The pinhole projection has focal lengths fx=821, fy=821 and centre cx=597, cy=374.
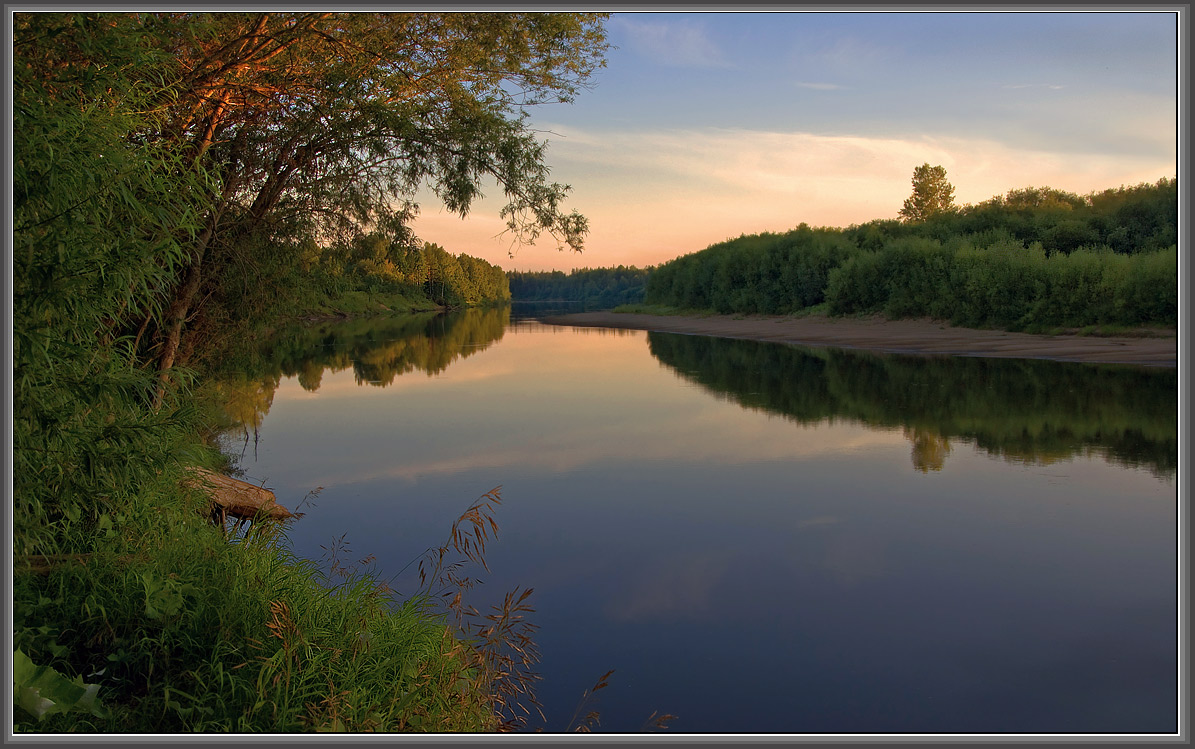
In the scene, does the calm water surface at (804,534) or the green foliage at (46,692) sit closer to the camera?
the green foliage at (46,692)

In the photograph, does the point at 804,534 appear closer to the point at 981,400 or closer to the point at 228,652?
the point at 228,652

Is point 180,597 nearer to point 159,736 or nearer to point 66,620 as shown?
point 66,620

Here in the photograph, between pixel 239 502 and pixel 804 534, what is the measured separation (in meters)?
5.86

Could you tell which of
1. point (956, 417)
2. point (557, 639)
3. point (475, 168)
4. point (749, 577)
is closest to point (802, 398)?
point (956, 417)

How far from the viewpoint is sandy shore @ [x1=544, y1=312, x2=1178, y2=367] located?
2418cm

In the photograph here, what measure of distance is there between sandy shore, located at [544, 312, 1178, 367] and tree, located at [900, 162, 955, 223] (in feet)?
80.3

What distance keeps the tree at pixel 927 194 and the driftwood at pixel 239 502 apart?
70447 millimetres

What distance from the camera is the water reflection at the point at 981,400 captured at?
1253 cm

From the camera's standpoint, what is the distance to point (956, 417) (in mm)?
15328

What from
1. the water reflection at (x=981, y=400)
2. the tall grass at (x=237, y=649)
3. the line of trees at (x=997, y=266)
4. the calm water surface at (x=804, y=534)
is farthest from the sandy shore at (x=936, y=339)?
the tall grass at (x=237, y=649)

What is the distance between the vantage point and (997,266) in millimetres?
33125

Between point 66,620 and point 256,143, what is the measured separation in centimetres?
719

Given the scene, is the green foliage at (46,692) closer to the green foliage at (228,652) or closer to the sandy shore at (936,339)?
the green foliage at (228,652)

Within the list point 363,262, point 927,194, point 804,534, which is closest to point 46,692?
point 804,534
